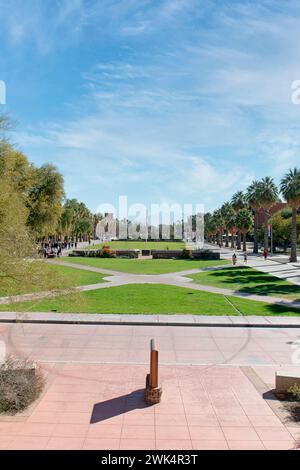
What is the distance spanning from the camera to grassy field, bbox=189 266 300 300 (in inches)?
1120

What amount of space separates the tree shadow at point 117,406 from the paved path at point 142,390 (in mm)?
24

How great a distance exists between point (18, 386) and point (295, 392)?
6.75 meters

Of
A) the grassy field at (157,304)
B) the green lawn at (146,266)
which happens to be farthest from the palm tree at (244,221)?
the grassy field at (157,304)

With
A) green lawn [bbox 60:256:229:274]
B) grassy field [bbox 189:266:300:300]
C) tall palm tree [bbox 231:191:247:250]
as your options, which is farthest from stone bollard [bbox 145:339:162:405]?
tall palm tree [bbox 231:191:247:250]

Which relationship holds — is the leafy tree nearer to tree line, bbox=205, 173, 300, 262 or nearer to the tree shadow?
tree line, bbox=205, 173, 300, 262

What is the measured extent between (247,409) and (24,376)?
18.1 ft

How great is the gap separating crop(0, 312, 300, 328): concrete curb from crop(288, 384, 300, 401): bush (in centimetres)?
816

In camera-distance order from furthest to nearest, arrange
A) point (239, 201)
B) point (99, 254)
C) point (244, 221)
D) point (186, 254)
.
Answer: point (239, 201) → point (244, 221) → point (99, 254) → point (186, 254)

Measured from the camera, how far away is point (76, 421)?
31.1 feet

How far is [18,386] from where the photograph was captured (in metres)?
10.4

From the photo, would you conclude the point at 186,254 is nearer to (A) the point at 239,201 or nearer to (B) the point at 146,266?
(B) the point at 146,266

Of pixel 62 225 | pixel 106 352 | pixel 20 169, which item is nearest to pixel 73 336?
pixel 106 352

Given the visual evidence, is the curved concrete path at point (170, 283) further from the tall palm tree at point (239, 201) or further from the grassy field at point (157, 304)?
the tall palm tree at point (239, 201)

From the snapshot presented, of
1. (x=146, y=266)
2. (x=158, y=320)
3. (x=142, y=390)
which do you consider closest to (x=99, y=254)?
(x=146, y=266)
